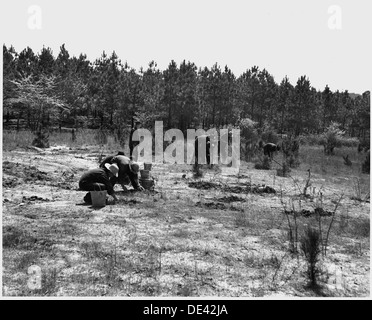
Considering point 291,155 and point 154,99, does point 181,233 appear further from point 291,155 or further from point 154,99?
point 154,99

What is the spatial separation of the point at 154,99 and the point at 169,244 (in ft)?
97.5

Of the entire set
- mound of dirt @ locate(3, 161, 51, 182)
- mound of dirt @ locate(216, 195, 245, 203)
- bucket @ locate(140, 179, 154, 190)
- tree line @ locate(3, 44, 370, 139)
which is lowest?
mound of dirt @ locate(216, 195, 245, 203)

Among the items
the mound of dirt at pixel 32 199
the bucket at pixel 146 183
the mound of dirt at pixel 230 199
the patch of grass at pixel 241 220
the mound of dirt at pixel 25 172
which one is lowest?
the patch of grass at pixel 241 220

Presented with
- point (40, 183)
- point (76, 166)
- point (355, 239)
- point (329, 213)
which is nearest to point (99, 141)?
point (76, 166)

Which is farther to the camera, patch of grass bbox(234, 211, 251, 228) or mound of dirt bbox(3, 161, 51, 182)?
mound of dirt bbox(3, 161, 51, 182)

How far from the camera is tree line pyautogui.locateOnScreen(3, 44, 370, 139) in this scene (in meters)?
30.9

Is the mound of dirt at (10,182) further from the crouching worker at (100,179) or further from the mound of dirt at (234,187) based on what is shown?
the mound of dirt at (234,187)

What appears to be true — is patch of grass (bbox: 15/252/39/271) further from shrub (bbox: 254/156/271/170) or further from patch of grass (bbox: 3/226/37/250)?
shrub (bbox: 254/156/271/170)

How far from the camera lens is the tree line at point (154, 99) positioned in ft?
101

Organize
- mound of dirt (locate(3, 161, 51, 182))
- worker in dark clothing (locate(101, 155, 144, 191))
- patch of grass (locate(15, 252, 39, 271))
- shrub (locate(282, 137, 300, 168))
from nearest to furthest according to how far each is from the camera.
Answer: patch of grass (locate(15, 252, 39, 271)), worker in dark clothing (locate(101, 155, 144, 191)), mound of dirt (locate(3, 161, 51, 182)), shrub (locate(282, 137, 300, 168))

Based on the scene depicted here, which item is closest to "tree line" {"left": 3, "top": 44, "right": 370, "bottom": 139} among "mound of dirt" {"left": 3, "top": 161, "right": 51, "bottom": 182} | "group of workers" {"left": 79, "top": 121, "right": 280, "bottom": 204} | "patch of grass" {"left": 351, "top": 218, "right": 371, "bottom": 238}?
"mound of dirt" {"left": 3, "top": 161, "right": 51, "bottom": 182}

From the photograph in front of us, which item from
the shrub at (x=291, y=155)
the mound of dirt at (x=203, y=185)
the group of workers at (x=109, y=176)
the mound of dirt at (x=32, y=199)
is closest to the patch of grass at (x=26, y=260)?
the group of workers at (x=109, y=176)

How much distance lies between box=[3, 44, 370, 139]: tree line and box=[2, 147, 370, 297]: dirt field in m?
18.7

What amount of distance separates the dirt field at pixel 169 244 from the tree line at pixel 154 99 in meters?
18.7
